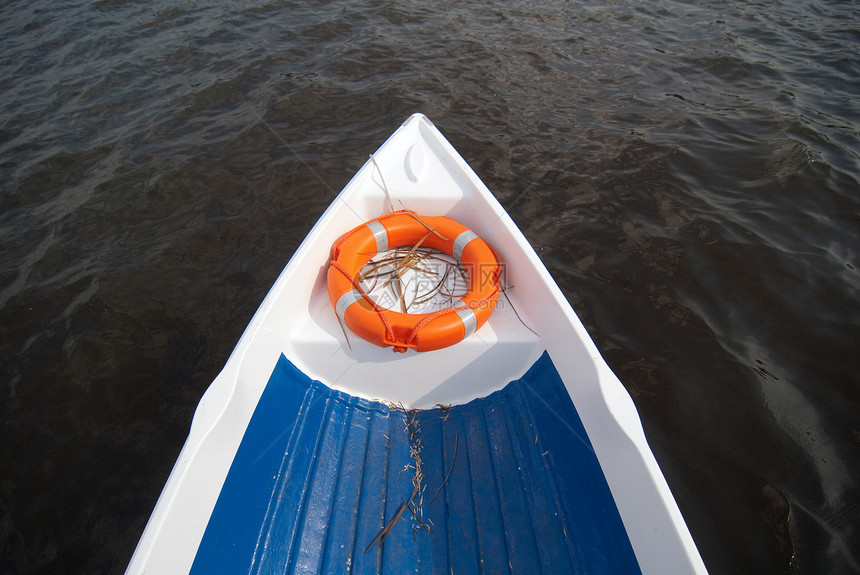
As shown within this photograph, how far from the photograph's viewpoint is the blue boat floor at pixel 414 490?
1753 millimetres

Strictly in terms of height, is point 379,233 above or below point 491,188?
above

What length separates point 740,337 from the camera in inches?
121

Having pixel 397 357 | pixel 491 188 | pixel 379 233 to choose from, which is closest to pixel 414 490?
pixel 397 357

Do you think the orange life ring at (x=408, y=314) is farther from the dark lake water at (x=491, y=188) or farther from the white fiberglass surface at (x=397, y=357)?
the dark lake water at (x=491, y=188)

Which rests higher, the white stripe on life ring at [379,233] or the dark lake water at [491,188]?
the white stripe on life ring at [379,233]

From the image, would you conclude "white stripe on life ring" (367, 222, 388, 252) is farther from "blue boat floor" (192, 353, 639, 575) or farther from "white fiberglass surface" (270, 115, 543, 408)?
"blue boat floor" (192, 353, 639, 575)

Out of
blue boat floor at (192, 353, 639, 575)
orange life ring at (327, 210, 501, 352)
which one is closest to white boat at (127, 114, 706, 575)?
blue boat floor at (192, 353, 639, 575)

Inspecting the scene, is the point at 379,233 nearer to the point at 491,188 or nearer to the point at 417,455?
the point at 417,455

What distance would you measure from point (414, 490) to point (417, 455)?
17cm

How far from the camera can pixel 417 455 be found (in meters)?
2.22

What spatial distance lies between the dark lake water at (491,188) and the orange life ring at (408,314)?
1.09 metres

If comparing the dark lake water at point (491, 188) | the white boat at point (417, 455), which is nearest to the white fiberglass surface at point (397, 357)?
the white boat at point (417, 455)

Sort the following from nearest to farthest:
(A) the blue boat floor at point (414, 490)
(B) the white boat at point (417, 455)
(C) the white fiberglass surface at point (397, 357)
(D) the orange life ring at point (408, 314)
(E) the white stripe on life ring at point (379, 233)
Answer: (B) the white boat at point (417, 455), (A) the blue boat floor at point (414, 490), (D) the orange life ring at point (408, 314), (C) the white fiberglass surface at point (397, 357), (E) the white stripe on life ring at point (379, 233)

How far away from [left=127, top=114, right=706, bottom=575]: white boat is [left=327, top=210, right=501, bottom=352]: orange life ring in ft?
0.43
